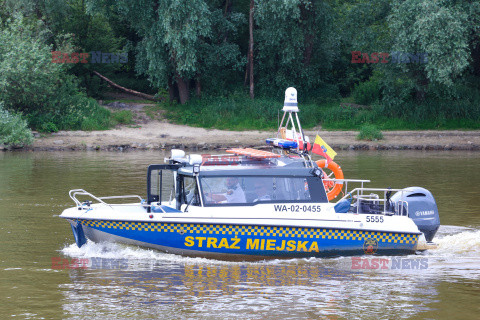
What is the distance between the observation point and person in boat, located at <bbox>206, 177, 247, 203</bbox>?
10969 mm

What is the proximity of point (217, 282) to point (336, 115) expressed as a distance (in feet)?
74.6

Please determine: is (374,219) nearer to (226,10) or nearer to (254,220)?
(254,220)

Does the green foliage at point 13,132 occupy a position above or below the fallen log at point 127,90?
below

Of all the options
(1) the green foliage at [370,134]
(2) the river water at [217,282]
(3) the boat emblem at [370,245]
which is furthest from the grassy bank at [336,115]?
(3) the boat emblem at [370,245]

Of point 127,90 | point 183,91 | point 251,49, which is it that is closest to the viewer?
point 251,49

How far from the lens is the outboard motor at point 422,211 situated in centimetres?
1147

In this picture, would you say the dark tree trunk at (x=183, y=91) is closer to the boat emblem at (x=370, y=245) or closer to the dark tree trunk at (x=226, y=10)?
the dark tree trunk at (x=226, y=10)

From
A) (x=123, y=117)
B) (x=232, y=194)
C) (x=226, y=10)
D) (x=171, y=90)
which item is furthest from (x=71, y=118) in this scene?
(x=232, y=194)

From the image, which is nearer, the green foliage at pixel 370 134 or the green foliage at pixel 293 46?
the green foliage at pixel 370 134

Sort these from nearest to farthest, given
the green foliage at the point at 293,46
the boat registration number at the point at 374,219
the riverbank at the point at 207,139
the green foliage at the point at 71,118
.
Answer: the boat registration number at the point at 374,219 < the riverbank at the point at 207,139 < the green foliage at the point at 71,118 < the green foliage at the point at 293,46

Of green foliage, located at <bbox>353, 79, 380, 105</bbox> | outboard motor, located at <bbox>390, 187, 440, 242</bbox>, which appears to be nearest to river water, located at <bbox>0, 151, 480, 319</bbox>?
outboard motor, located at <bbox>390, 187, 440, 242</bbox>

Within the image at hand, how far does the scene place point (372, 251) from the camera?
1109 centimetres

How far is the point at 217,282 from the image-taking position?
1007 cm

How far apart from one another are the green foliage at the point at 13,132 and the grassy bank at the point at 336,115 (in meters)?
7.35
